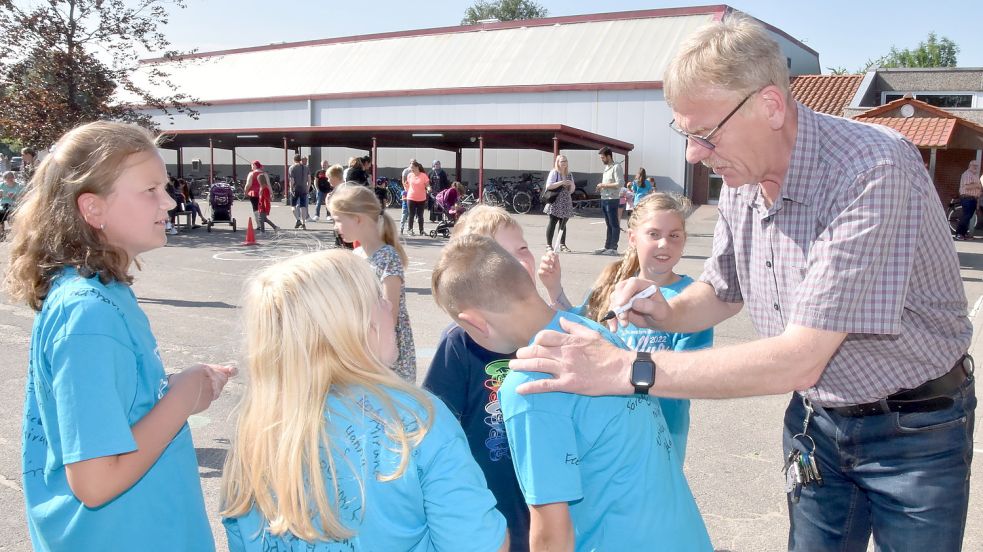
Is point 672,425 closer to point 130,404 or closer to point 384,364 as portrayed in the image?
point 384,364

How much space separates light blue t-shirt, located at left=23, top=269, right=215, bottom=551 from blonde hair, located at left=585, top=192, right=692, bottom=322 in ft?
6.79

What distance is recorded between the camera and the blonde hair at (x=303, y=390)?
64.9 inches

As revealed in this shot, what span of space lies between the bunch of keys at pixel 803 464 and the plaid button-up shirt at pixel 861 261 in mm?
189

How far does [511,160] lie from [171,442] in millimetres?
31591

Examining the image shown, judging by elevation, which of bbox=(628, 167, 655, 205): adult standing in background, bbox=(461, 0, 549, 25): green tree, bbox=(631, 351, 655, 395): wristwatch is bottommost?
bbox=(631, 351, 655, 395): wristwatch

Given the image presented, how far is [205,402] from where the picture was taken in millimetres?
2057

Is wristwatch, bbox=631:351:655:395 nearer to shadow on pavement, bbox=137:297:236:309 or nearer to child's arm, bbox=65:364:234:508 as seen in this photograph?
child's arm, bbox=65:364:234:508

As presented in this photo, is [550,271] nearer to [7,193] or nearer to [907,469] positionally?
[907,469]

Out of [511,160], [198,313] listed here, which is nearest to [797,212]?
[198,313]

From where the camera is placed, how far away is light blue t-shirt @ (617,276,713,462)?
305 cm

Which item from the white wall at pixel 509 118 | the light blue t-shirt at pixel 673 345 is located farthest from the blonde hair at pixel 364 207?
the white wall at pixel 509 118

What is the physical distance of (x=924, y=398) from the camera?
211 cm

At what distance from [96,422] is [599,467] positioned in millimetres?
1185

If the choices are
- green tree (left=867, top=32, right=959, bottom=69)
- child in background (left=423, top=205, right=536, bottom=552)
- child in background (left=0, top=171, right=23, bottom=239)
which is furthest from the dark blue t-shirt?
green tree (left=867, top=32, right=959, bottom=69)
